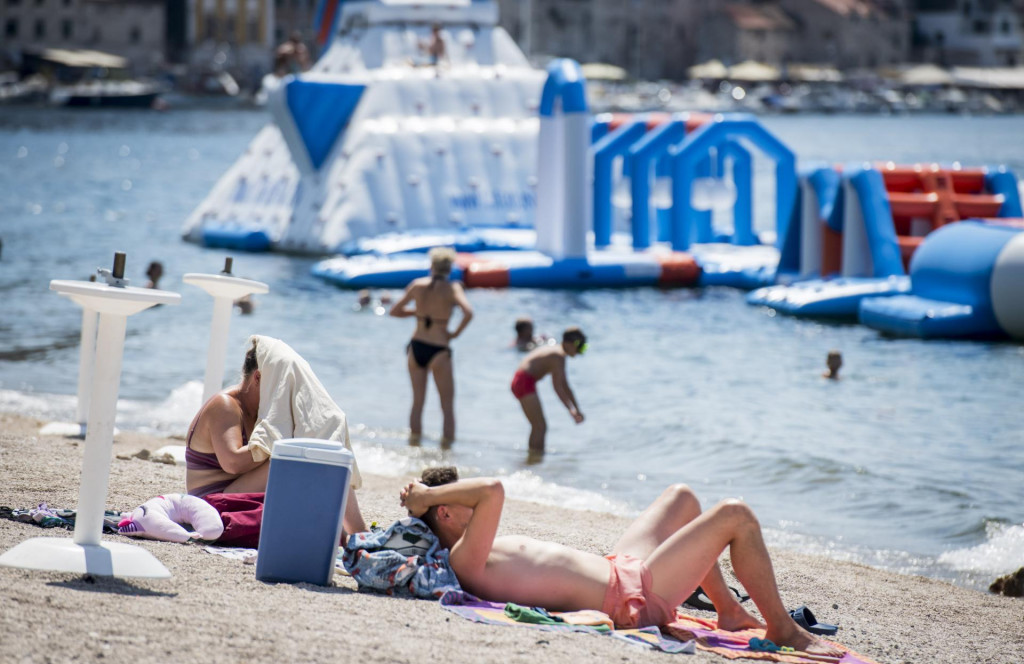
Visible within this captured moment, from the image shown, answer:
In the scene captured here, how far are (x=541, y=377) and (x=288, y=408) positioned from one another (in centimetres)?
345

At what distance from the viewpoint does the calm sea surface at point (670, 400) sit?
22.5 ft

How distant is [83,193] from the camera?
99.6ft

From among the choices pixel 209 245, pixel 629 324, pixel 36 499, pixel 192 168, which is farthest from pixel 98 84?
pixel 36 499

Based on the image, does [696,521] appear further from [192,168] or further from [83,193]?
[192,168]

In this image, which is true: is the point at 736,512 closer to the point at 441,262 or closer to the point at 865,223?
the point at 441,262

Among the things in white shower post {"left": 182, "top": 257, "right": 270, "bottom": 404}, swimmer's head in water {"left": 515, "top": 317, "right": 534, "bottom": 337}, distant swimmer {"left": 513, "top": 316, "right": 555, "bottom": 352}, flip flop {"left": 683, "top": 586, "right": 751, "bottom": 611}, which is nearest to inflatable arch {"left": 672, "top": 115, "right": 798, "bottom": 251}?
→ distant swimmer {"left": 513, "top": 316, "right": 555, "bottom": 352}

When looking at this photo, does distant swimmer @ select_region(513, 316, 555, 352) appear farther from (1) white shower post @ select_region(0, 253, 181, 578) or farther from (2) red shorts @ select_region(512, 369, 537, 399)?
(1) white shower post @ select_region(0, 253, 181, 578)

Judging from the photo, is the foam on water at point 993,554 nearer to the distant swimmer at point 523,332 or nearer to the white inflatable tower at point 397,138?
the distant swimmer at point 523,332

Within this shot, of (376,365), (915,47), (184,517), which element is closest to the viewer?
(184,517)

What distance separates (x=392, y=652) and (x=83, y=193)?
28.8 meters

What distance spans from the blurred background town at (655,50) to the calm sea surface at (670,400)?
57360 millimetres

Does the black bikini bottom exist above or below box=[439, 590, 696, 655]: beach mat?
above

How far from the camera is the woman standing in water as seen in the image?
772 cm

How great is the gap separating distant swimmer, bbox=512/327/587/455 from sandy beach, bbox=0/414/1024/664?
6.92 ft
